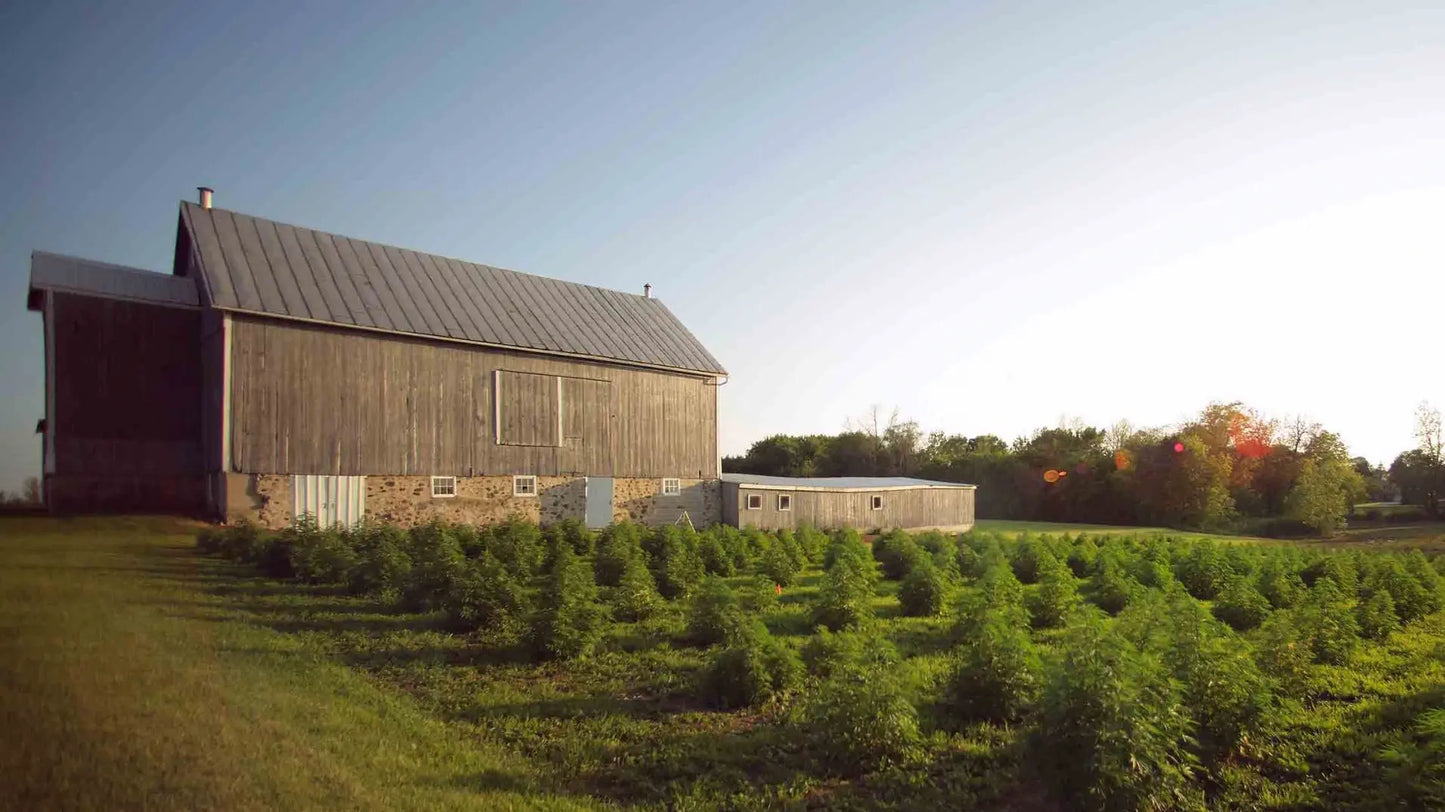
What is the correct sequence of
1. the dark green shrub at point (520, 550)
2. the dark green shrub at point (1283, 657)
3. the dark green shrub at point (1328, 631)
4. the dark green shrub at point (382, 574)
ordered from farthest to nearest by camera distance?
the dark green shrub at point (520, 550) → the dark green shrub at point (382, 574) → the dark green shrub at point (1328, 631) → the dark green shrub at point (1283, 657)

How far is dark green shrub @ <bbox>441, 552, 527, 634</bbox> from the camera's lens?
11680 millimetres

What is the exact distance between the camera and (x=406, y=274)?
28.7 metres

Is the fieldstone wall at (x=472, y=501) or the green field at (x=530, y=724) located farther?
the fieldstone wall at (x=472, y=501)

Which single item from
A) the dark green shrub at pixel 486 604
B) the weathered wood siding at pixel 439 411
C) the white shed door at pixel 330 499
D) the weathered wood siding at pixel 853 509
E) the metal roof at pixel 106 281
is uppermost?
the metal roof at pixel 106 281

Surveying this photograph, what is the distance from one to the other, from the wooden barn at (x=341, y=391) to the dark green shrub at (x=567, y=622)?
1575cm

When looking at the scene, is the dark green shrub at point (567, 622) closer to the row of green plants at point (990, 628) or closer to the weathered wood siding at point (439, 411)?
the row of green plants at point (990, 628)

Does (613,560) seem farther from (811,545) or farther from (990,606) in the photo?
(990,606)

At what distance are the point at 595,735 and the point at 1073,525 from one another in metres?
49.2

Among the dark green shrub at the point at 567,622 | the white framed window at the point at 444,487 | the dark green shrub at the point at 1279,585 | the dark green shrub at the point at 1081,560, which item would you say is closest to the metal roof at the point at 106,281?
the white framed window at the point at 444,487

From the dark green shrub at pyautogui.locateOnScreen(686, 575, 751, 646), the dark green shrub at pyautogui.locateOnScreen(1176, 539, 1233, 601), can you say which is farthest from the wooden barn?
the dark green shrub at pyautogui.locateOnScreen(1176, 539, 1233, 601)

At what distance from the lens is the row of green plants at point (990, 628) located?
20.0 ft

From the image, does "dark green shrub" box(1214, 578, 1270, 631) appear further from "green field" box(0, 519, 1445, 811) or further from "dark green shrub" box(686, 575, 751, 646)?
"dark green shrub" box(686, 575, 751, 646)

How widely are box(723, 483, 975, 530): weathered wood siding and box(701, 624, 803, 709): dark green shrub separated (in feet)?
65.8

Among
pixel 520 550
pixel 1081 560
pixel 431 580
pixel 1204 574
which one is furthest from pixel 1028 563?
pixel 431 580
